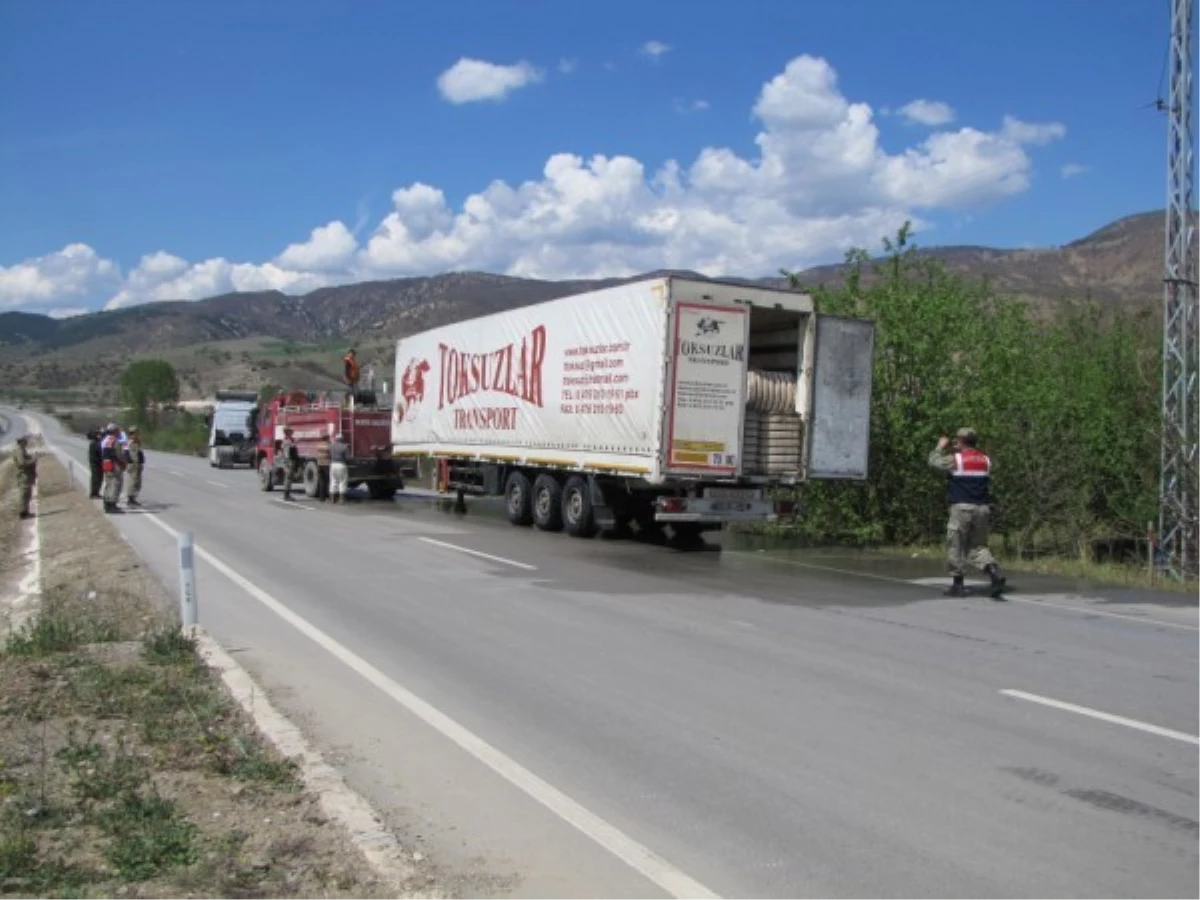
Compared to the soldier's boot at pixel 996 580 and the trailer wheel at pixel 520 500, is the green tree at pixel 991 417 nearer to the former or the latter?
the trailer wheel at pixel 520 500

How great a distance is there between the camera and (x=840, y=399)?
16.7 metres

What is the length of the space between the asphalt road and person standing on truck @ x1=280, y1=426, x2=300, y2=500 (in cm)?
1444

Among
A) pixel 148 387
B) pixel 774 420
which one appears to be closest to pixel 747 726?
pixel 774 420

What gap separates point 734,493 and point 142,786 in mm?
12008

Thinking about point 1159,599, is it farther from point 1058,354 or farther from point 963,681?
point 1058,354

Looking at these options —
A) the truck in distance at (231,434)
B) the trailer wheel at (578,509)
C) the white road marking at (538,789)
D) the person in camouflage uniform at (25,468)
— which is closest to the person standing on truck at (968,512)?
the trailer wheel at (578,509)

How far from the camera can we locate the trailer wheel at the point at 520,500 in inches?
794

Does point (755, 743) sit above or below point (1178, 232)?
below

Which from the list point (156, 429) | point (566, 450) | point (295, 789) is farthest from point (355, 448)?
point (156, 429)

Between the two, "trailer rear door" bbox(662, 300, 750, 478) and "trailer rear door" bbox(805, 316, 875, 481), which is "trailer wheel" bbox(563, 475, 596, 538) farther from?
"trailer rear door" bbox(805, 316, 875, 481)

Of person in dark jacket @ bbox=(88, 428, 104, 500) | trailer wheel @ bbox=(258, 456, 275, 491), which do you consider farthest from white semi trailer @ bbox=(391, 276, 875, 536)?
trailer wheel @ bbox=(258, 456, 275, 491)

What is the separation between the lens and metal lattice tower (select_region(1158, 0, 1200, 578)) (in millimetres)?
→ 14391

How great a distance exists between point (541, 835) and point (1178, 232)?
13.3 meters

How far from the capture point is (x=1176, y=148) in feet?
47.4
